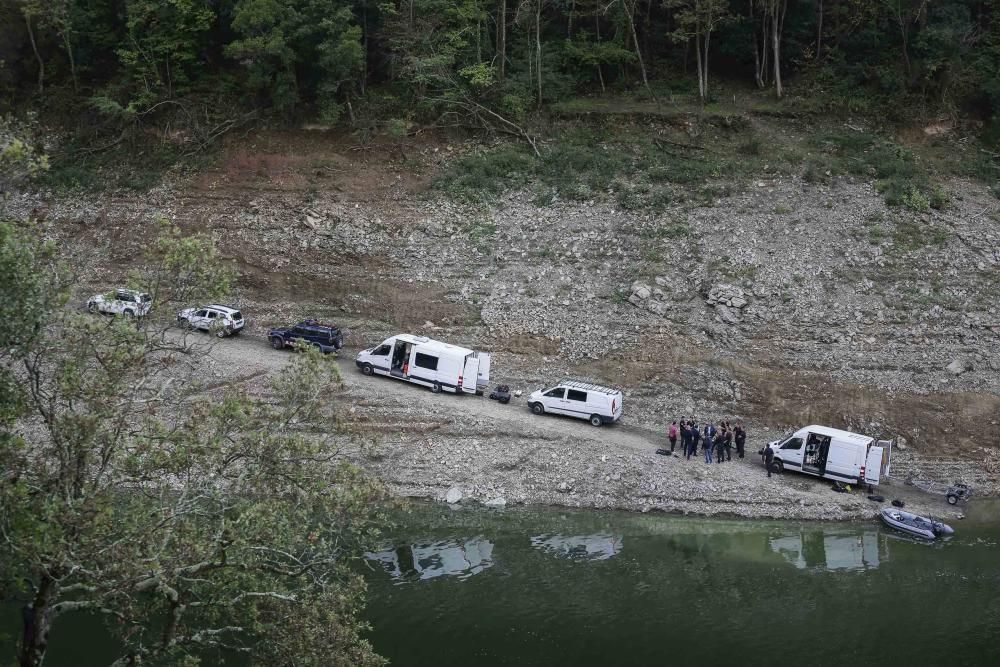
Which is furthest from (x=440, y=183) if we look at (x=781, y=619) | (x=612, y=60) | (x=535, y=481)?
(x=781, y=619)

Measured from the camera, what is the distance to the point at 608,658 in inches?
773

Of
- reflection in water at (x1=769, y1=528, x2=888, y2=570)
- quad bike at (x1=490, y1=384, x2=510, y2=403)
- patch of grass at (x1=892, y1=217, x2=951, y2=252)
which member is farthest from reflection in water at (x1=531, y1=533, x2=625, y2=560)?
patch of grass at (x1=892, y1=217, x2=951, y2=252)

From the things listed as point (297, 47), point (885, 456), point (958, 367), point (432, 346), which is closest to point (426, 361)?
point (432, 346)

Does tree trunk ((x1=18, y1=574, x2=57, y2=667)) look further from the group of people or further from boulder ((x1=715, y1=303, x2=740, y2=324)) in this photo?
boulder ((x1=715, y1=303, x2=740, y2=324))

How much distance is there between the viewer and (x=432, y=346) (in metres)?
31.4

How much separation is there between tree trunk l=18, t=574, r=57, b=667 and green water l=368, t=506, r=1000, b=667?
827 centimetres

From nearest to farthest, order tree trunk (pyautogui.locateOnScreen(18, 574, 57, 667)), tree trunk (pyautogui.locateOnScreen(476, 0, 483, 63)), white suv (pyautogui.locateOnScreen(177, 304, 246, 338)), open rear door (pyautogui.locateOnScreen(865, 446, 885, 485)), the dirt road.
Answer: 1. tree trunk (pyautogui.locateOnScreen(18, 574, 57, 667))
2. open rear door (pyautogui.locateOnScreen(865, 446, 885, 485))
3. the dirt road
4. white suv (pyautogui.locateOnScreen(177, 304, 246, 338))
5. tree trunk (pyautogui.locateOnScreen(476, 0, 483, 63))

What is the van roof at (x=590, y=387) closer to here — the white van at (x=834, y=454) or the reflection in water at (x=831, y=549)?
the white van at (x=834, y=454)

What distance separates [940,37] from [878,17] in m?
3.99

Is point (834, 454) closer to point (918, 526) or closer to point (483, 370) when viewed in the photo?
point (918, 526)

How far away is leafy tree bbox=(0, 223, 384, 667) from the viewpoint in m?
12.4

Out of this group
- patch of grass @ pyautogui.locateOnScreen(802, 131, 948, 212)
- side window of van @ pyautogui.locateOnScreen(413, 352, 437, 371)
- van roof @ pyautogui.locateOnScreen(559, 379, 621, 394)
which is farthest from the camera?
patch of grass @ pyautogui.locateOnScreen(802, 131, 948, 212)

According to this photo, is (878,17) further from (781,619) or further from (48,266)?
(48,266)

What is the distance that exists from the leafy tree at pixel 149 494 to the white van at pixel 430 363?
15576 mm
